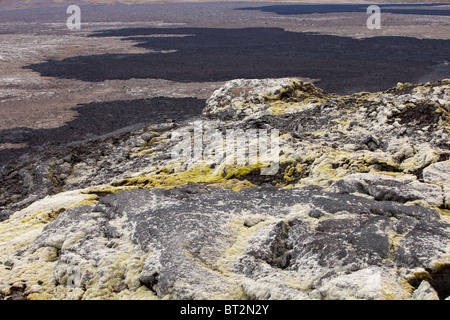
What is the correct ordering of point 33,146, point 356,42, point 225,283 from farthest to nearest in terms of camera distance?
point 356,42, point 33,146, point 225,283

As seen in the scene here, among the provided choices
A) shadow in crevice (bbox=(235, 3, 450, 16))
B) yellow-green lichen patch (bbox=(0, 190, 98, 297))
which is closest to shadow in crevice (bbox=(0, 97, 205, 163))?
yellow-green lichen patch (bbox=(0, 190, 98, 297))

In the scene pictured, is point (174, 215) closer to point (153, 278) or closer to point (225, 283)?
point (153, 278)

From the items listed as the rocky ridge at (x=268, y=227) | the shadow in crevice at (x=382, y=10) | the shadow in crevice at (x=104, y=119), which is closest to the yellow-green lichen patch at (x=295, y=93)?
the rocky ridge at (x=268, y=227)

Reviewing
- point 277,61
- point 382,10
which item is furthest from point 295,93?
point 382,10

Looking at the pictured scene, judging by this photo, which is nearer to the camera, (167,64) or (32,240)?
(32,240)

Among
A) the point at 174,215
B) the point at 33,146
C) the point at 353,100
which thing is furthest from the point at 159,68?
the point at 174,215

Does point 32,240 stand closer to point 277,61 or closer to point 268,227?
point 268,227

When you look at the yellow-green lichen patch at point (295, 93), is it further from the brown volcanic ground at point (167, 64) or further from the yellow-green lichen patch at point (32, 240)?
the yellow-green lichen patch at point (32, 240)
